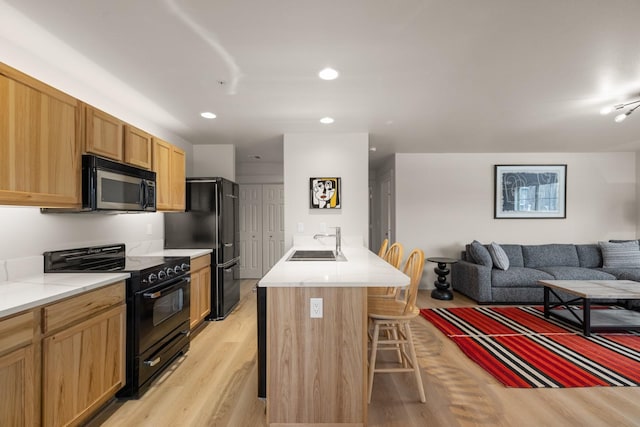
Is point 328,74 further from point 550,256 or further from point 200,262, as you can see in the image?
point 550,256

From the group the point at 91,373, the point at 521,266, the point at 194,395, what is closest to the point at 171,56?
the point at 91,373

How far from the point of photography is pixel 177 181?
11.4ft

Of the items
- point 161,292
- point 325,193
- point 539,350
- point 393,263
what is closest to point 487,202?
point 539,350

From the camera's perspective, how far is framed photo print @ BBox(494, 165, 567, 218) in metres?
5.41

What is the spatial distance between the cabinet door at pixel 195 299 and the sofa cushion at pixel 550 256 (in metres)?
4.92

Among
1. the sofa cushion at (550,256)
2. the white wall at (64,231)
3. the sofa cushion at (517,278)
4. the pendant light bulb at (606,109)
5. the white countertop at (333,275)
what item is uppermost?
the pendant light bulb at (606,109)

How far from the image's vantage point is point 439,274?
4.96 m

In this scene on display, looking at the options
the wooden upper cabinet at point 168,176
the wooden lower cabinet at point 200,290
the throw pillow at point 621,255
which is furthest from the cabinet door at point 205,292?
the throw pillow at point 621,255

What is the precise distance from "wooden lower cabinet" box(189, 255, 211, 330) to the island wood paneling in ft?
5.93

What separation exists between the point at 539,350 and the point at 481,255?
1887 millimetres

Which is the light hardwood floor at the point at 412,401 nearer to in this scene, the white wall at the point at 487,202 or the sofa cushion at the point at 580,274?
the sofa cushion at the point at 580,274

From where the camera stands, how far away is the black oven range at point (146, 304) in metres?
2.14

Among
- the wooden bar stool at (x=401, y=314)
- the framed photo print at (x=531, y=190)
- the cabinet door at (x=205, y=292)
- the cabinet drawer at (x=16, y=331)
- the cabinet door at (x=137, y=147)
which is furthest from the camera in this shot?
the framed photo print at (x=531, y=190)

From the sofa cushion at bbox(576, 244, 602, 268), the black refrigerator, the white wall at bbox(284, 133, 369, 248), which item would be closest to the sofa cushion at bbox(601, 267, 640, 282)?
the sofa cushion at bbox(576, 244, 602, 268)
